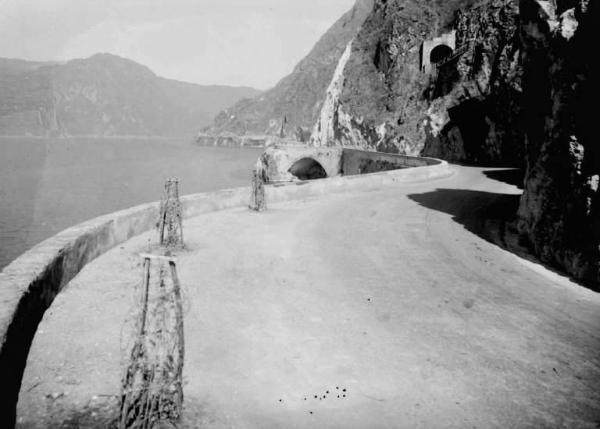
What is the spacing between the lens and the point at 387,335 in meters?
6.04

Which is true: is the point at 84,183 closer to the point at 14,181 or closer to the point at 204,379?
the point at 14,181

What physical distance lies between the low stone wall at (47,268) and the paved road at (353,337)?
8.9 inches

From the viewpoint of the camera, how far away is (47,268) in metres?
6.73

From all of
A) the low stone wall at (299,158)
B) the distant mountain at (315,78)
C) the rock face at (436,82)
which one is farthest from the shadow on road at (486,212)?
the distant mountain at (315,78)

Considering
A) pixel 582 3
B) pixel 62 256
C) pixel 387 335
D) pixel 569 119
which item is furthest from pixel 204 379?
pixel 582 3

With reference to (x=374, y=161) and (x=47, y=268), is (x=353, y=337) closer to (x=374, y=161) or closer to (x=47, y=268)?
(x=47, y=268)

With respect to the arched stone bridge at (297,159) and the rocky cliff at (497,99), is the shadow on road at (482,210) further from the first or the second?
the arched stone bridge at (297,159)

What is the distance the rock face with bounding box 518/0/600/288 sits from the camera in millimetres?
8562

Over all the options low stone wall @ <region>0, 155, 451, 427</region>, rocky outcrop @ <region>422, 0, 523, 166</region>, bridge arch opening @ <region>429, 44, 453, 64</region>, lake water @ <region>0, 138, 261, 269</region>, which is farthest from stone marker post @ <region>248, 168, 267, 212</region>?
bridge arch opening @ <region>429, 44, 453, 64</region>

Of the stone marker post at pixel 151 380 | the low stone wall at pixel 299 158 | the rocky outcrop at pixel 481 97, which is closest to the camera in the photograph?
the stone marker post at pixel 151 380

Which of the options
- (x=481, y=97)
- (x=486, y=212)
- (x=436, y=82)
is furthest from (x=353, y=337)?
(x=436, y=82)

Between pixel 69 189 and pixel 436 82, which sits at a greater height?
pixel 436 82

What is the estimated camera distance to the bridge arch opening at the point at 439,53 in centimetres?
5866

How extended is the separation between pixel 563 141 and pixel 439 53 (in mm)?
55977
